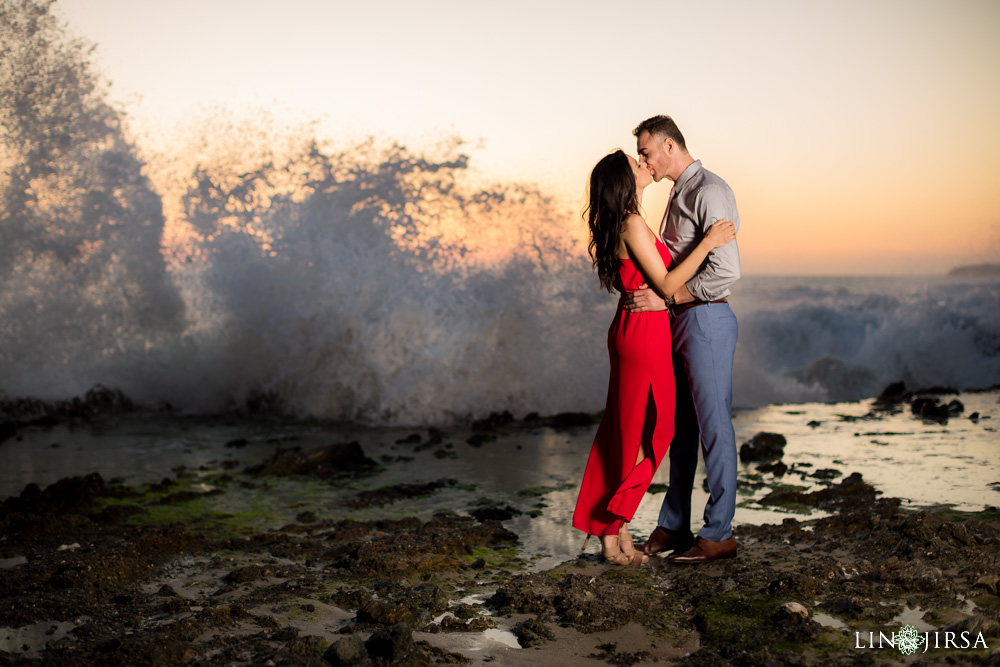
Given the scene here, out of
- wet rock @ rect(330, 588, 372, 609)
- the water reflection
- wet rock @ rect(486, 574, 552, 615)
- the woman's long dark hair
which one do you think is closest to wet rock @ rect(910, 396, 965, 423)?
the water reflection

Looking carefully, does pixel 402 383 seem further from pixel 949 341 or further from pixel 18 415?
pixel 949 341

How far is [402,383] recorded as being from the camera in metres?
10.7

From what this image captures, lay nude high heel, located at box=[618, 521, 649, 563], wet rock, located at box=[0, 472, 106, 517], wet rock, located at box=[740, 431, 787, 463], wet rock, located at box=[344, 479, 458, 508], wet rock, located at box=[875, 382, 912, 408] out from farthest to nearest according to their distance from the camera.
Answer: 1. wet rock, located at box=[875, 382, 912, 408]
2. wet rock, located at box=[740, 431, 787, 463]
3. wet rock, located at box=[344, 479, 458, 508]
4. wet rock, located at box=[0, 472, 106, 517]
5. nude high heel, located at box=[618, 521, 649, 563]

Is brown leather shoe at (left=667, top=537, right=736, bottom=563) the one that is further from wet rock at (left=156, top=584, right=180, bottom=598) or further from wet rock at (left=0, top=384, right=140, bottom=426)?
wet rock at (left=0, top=384, right=140, bottom=426)

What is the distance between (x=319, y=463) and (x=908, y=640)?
5.01 metres

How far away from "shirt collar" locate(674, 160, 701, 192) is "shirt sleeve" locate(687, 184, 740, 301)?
5.4 inches

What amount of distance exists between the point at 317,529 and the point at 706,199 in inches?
119

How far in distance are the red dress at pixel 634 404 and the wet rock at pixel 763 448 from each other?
294 centimetres

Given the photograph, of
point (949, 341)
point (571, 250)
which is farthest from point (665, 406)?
point (949, 341)

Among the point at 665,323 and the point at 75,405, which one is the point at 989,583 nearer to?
the point at 665,323

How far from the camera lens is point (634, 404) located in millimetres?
3820

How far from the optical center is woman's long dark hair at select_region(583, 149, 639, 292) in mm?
3654

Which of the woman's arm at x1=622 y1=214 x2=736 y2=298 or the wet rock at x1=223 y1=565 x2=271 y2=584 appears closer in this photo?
the woman's arm at x1=622 y1=214 x2=736 y2=298

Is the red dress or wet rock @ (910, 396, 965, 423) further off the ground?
the red dress
